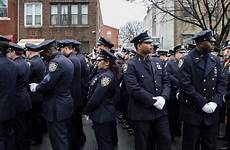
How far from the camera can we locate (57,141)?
6543 millimetres

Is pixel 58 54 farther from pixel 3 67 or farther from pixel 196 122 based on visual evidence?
pixel 196 122

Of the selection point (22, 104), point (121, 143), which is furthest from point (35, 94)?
point (121, 143)

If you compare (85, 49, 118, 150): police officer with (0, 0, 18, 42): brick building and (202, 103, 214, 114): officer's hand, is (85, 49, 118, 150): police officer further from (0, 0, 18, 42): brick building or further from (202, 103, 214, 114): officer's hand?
(0, 0, 18, 42): brick building

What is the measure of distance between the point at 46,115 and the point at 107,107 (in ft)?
3.34

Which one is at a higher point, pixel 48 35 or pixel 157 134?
pixel 48 35

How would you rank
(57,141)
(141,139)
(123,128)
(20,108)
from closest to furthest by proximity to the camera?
(141,139), (57,141), (20,108), (123,128)

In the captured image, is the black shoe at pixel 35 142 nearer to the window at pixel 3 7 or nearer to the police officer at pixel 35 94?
the police officer at pixel 35 94

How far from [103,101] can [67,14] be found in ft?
84.5

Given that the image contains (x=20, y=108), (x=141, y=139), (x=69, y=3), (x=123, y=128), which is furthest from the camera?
(x=69, y=3)

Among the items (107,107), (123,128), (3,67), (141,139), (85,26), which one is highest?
(85,26)

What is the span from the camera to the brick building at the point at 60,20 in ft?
103

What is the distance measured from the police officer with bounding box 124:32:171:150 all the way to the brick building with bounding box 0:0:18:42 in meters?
26.0

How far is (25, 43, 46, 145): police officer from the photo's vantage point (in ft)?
26.1

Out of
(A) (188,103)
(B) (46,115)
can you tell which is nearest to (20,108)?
(B) (46,115)
